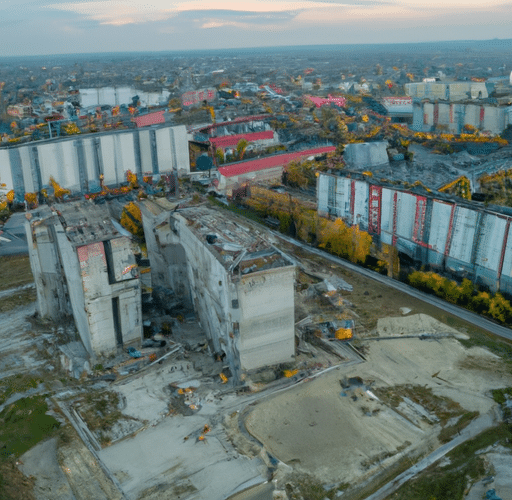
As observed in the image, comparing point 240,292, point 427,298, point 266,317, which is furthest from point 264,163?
point 240,292

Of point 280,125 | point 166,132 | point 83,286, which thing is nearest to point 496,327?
point 83,286

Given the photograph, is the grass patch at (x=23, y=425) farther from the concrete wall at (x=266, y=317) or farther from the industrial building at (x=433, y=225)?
the industrial building at (x=433, y=225)

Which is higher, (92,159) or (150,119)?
(150,119)

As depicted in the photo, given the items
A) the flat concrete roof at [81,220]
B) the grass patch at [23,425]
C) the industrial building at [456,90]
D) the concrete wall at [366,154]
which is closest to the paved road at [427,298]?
the flat concrete roof at [81,220]

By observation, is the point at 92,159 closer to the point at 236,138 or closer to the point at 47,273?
the point at 236,138

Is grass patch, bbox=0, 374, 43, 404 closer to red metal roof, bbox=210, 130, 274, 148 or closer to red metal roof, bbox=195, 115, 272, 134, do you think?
red metal roof, bbox=210, 130, 274, 148
